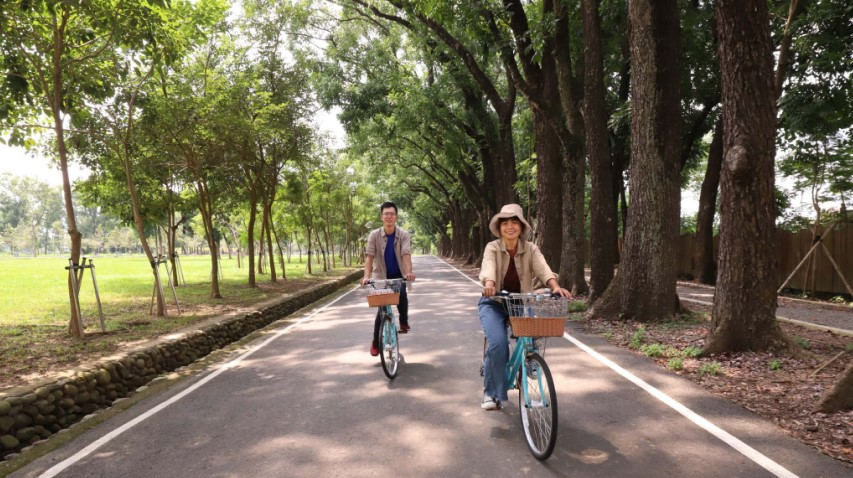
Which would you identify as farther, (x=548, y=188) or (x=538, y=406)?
(x=548, y=188)

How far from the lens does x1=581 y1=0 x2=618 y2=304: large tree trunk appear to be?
37.2ft

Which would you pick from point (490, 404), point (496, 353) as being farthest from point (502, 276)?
point (490, 404)

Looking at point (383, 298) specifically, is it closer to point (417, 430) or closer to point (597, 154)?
point (417, 430)

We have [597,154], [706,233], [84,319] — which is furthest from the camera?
[706,233]

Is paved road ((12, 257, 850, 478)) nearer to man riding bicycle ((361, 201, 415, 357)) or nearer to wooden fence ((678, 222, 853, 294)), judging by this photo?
man riding bicycle ((361, 201, 415, 357))

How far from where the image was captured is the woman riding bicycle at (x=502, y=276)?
443 cm

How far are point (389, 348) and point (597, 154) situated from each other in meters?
7.42

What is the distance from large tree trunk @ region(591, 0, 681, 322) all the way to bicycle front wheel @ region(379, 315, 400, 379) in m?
5.22

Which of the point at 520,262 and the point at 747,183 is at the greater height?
the point at 747,183

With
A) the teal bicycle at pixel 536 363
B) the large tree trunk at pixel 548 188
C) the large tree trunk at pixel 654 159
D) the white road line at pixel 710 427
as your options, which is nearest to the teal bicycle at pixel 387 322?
the teal bicycle at pixel 536 363

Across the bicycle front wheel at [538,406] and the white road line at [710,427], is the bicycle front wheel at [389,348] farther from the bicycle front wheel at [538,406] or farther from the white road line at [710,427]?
the white road line at [710,427]

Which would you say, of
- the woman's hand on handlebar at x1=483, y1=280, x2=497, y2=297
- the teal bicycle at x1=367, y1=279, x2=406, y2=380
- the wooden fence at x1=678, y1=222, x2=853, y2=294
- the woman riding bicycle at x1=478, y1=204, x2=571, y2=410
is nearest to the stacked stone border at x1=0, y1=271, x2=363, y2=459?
the teal bicycle at x1=367, y1=279, x2=406, y2=380

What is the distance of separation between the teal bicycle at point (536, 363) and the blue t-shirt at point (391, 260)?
2.69 meters

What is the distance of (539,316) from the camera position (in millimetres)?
4004
